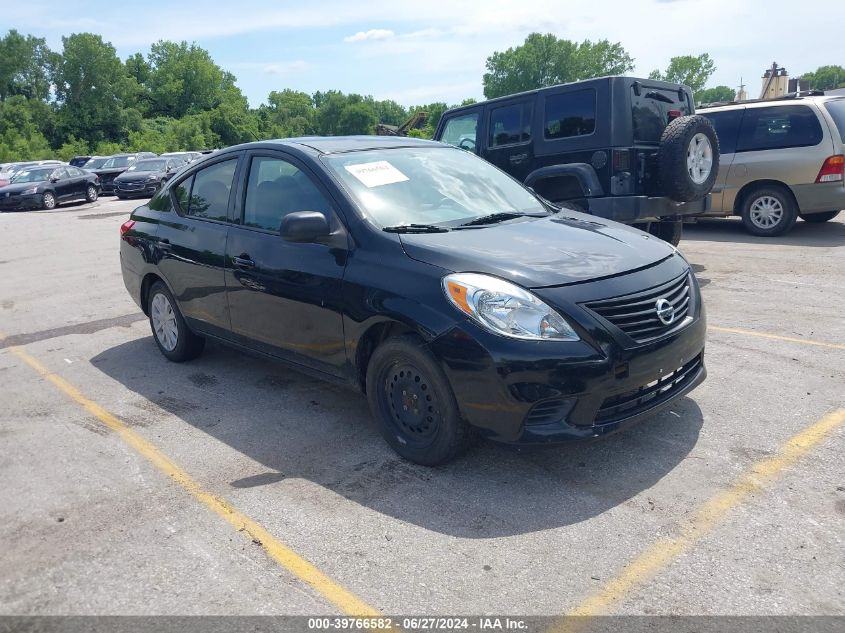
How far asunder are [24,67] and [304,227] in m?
90.4

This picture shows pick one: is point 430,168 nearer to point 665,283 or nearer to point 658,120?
point 665,283

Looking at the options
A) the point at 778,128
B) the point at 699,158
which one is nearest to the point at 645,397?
the point at 699,158

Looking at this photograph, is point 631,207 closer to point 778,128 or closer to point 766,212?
point 766,212

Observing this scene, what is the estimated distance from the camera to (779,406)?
Result: 14.4 feet

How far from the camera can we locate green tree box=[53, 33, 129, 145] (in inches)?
2936

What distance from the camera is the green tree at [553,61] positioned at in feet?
392

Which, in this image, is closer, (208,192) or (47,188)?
(208,192)

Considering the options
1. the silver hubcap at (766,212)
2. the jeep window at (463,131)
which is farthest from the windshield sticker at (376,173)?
the silver hubcap at (766,212)

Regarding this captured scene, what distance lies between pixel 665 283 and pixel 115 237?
13516mm

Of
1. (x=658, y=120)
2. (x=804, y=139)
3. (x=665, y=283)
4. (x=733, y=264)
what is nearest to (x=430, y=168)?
(x=665, y=283)

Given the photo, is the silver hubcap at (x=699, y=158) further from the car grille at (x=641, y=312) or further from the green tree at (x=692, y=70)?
the green tree at (x=692, y=70)

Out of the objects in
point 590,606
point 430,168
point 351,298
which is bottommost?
point 590,606

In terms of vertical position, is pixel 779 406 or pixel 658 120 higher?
pixel 658 120

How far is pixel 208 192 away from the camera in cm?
543
